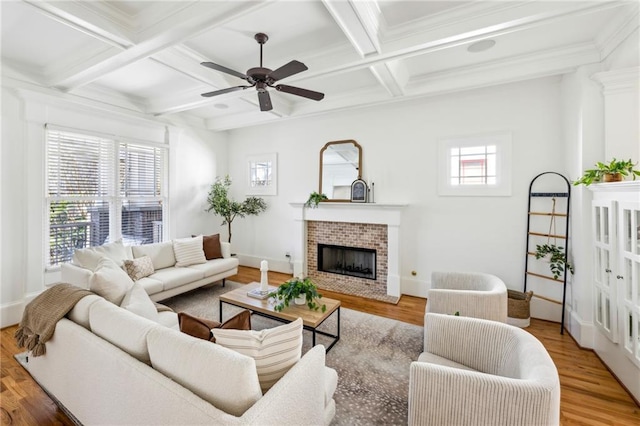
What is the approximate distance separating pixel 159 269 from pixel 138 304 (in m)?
2.12

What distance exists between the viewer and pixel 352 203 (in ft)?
14.3

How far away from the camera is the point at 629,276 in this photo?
219 cm

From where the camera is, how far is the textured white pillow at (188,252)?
13.4 ft

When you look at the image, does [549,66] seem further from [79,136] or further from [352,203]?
[79,136]

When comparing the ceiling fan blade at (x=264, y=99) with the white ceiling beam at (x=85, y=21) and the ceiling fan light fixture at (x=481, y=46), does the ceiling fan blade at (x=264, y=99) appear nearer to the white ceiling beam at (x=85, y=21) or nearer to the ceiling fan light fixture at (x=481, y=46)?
the white ceiling beam at (x=85, y=21)

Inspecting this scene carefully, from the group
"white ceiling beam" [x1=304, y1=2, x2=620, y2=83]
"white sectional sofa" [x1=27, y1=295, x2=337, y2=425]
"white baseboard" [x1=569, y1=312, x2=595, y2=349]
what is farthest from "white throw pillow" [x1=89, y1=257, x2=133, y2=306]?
"white baseboard" [x1=569, y1=312, x2=595, y2=349]

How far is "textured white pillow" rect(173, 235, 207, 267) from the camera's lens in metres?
4.07

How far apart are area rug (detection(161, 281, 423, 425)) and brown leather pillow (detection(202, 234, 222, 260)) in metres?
0.76

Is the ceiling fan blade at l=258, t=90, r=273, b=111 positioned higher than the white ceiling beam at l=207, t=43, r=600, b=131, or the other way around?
the white ceiling beam at l=207, t=43, r=600, b=131

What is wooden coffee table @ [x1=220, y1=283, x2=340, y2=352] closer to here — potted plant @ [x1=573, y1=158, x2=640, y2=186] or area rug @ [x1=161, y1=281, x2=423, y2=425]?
area rug @ [x1=161, y1=281, x2=423, y2=425]

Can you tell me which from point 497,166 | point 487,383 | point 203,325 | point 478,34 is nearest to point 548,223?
point 497,166

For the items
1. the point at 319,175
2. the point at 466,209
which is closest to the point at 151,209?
the point at 319,175

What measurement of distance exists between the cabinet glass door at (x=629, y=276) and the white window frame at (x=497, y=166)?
1.39 m

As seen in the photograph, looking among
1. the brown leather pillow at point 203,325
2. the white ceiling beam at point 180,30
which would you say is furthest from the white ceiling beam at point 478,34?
the brown leather pillow at point 203,325
